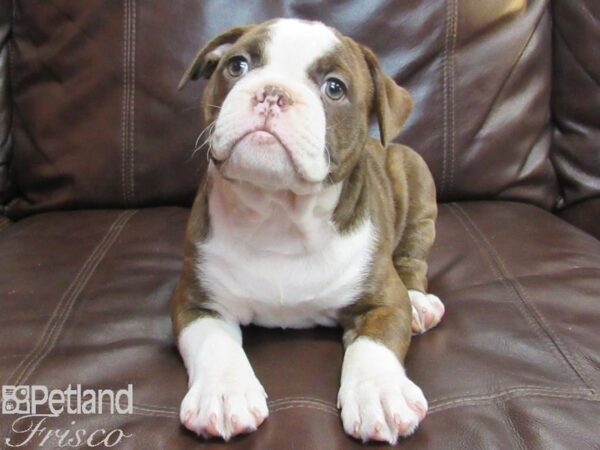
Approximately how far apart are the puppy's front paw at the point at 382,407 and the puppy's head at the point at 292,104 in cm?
36

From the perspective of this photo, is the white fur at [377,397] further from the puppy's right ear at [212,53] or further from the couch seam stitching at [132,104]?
the couch seam stitching at [132,104]

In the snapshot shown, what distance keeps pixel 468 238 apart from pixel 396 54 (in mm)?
568

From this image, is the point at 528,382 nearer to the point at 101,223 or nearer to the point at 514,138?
the point at 514,138

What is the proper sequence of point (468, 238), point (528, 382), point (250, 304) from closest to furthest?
point (528, 382) < point (250, 304) < point (468, 238)

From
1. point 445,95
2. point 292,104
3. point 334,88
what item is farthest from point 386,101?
point 445,95

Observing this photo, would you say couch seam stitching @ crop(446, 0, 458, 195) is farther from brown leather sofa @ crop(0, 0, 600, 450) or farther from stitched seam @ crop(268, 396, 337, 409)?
stitched seam @ crop(268, 396, 337, 409)

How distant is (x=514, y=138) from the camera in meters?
2.04

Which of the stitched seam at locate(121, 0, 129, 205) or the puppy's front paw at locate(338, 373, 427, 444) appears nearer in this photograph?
the puppy's front paw at locate(338, 373, 427, 444)

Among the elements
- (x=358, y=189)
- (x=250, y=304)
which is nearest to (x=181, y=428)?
(x=250, y=304)

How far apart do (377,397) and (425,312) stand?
33cm

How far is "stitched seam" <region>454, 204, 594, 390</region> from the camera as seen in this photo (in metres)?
1.27

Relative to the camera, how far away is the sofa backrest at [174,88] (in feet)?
6.35

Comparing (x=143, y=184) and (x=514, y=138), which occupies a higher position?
Result: (x=514, y=138)

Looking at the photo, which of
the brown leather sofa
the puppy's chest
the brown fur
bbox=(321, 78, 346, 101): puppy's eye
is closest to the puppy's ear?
the brown fur
